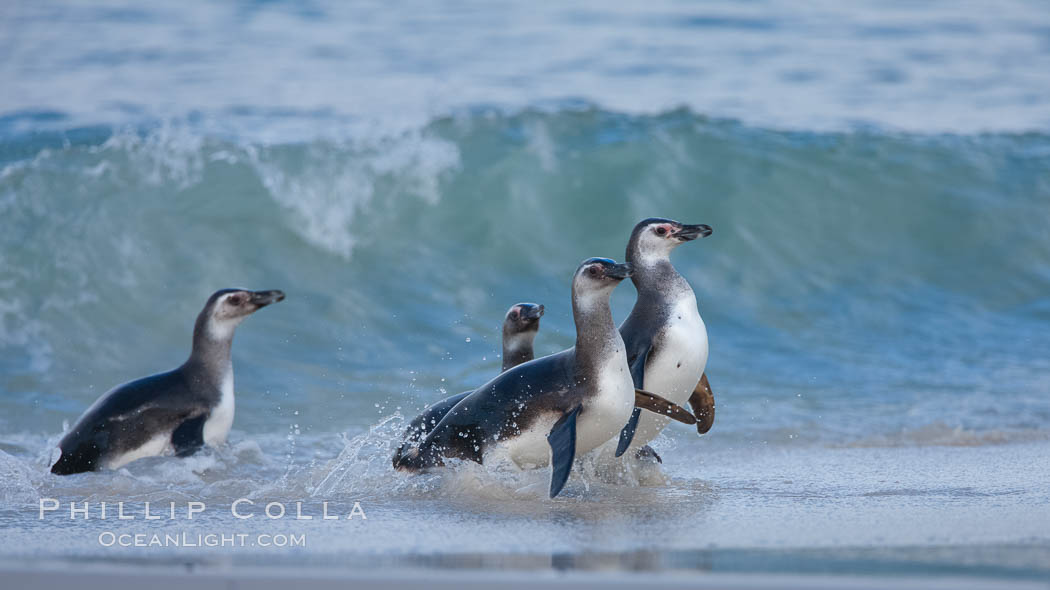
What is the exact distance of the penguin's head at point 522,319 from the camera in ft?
18.7

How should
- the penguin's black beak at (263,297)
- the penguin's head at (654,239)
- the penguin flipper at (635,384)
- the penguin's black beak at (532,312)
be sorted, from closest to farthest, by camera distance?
the penguin flipper at (635,384), the penguin's head at (654,239), the penguin's black beak at (532,312), the penguin's black beak at (263,297)

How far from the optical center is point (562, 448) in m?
4.56

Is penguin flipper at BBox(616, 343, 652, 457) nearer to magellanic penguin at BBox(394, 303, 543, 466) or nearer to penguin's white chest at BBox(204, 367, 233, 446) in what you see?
magellanic penguin at BBox(394, 303, 543, 466)

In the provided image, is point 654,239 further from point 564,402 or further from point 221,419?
point 221,419

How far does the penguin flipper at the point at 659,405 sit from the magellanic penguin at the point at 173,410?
2.13 meters

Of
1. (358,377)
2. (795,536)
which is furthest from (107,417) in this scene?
(795,536)

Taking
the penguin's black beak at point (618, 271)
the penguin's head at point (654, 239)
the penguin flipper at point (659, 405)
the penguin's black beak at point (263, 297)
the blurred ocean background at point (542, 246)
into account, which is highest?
the penguin's black beak at point (618, 271)

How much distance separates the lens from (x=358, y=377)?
8250 mm

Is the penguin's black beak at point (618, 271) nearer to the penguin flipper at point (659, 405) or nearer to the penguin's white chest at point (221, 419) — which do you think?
the penguin flipper at point (659, 405)

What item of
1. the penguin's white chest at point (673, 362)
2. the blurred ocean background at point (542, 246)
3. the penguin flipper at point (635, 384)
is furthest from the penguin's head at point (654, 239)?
the blurred ocean background at point (542, 246)

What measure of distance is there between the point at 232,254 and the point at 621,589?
820 centimetres

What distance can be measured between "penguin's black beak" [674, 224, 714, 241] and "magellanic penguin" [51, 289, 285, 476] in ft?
6.80

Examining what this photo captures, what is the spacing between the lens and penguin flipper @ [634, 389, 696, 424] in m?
4.93

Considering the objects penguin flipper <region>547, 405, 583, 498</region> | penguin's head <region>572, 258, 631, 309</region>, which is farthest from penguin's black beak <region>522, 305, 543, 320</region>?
penguin flipper <region>547, 405, 583, 498</region>
